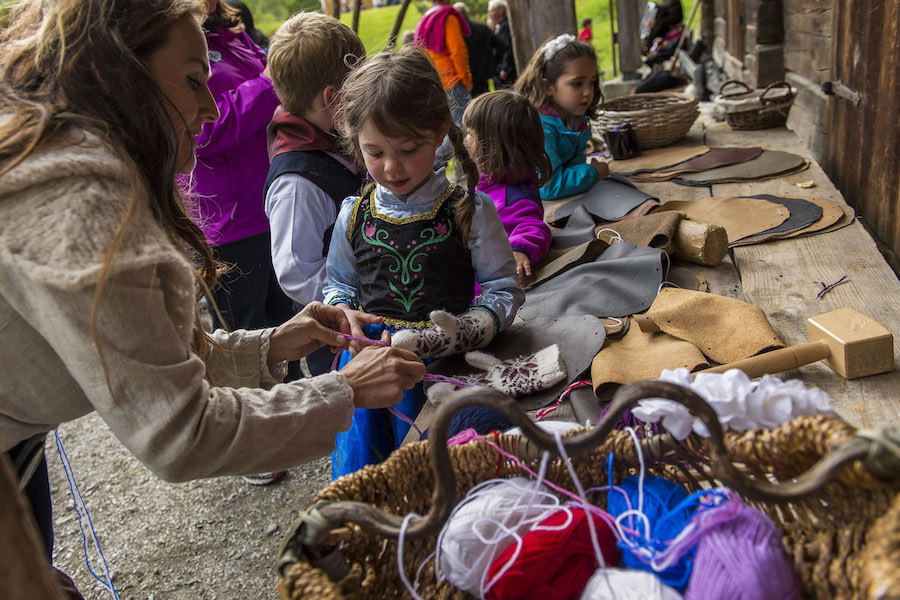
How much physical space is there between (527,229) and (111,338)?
1.88 m

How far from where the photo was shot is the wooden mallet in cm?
150

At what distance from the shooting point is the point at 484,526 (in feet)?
3.20

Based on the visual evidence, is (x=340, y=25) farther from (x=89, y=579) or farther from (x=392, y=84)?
(x=89, y=579)

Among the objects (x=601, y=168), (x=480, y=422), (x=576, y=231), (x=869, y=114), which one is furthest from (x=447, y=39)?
(x=480, y=422)

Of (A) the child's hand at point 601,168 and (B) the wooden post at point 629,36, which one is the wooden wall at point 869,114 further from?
(B) the wooden post at point 629,36

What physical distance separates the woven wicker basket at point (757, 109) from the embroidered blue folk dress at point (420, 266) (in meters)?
2.94

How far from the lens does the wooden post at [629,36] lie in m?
8.12

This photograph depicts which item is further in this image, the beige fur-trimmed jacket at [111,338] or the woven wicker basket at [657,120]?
the woven wicker basket at [657,120]

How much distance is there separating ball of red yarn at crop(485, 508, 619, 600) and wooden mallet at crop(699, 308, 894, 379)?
703 millimetres

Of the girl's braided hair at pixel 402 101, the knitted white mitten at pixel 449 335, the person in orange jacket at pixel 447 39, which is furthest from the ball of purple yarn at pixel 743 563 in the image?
the person in orange jacket at pixel 447 39

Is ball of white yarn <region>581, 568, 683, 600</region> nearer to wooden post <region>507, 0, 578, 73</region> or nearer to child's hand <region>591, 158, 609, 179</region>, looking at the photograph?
child's hand <region>591, 158, 609, 179</region>

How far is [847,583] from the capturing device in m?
0.80

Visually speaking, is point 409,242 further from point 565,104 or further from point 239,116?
point 565,104

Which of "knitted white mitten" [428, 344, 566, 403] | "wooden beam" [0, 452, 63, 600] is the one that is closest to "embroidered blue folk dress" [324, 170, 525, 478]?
"knitted white mitten" [428, 344, 566, 403]
